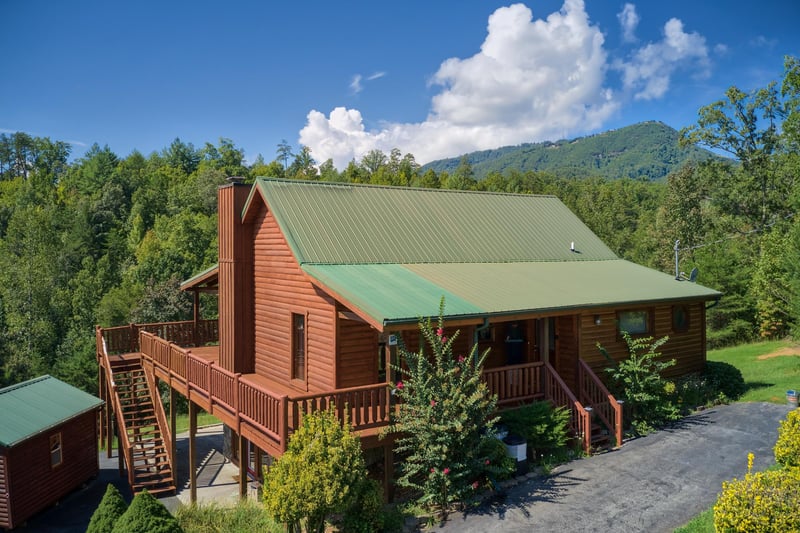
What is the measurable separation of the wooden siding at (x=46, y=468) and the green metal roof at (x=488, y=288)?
968cm

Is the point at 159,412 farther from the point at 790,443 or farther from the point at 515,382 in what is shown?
the point at 790,443

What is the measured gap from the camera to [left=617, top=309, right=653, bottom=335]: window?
1512 cm

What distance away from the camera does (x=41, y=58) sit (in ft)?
217

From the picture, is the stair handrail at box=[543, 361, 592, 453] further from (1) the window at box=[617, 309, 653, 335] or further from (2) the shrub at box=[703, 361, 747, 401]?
(2) the shrub at box=[703, 361, 747, 401]

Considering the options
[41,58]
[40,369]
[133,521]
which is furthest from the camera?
[41,58]

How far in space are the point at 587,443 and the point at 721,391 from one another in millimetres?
7005

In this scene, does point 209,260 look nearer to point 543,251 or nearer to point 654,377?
point 543,251

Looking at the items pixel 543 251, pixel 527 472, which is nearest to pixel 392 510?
pixel 527 472

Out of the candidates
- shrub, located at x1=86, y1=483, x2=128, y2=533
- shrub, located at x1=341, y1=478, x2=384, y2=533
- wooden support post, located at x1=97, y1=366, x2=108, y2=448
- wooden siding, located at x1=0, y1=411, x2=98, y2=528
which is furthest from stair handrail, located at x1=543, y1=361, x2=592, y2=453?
wooden support post, located at x1=97, y1=366, x2=108, y2=448

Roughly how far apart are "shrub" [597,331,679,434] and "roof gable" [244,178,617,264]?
15.0 feet

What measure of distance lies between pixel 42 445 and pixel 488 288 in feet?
42.8

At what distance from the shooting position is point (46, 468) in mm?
15508

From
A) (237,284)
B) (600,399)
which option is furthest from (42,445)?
(600,399)

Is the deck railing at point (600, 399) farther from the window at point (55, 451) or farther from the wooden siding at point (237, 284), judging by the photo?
the window at point (55, 451)
